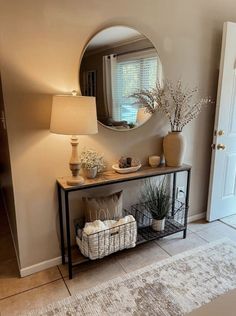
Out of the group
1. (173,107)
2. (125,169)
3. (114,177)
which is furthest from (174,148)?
(114,177)

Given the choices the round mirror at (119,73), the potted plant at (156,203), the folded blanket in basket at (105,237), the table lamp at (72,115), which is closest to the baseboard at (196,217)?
the potted plant at (156,203)

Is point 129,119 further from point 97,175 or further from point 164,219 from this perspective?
point 164,219

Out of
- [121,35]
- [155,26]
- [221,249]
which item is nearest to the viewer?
[121,35]

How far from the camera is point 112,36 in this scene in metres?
1.97

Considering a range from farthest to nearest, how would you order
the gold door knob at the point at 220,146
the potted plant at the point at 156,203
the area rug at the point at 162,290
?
the gold door knob at the point at 220,146 → the potted plant at the point at 156,203 → the area rug at the point at 162,290

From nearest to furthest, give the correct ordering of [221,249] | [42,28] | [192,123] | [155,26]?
[42,28] < [155,26] < [221,249] < [192,123]

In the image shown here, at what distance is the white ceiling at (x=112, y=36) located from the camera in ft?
6.23

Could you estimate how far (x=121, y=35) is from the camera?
2.01 meters

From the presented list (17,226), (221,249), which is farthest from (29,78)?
(221,249)

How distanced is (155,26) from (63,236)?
1.94m

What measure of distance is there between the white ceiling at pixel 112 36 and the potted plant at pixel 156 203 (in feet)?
4.24

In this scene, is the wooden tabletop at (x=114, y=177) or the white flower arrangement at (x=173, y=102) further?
the white flower arrangement at (x=173, y=102)

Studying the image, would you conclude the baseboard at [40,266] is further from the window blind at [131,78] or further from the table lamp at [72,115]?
the window blind at [131,78]

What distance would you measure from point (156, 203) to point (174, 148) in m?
0.55
